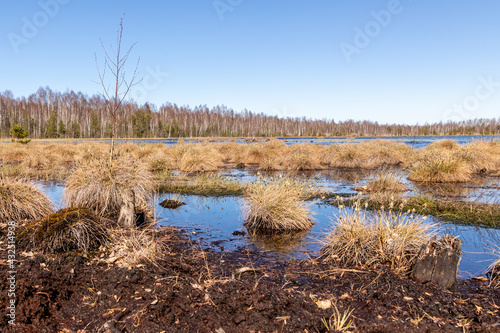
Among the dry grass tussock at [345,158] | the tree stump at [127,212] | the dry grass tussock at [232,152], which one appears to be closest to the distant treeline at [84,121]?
the dry grass tussock at [232,152]

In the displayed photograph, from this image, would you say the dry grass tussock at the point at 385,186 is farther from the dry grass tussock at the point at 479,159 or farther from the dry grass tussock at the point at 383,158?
the dry grass tussock at the point at 383,158

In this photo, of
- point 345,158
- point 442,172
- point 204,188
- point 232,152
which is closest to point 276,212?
point 204,188

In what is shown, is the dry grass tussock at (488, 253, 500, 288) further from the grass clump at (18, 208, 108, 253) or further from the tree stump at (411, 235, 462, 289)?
the grass clump at (18, 208, 108, 253)

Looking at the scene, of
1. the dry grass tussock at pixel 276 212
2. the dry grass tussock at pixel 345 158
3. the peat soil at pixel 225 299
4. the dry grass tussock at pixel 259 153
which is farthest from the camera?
the dry grass tussock at pixel 259 153

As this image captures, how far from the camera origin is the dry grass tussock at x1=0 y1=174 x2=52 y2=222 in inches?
248

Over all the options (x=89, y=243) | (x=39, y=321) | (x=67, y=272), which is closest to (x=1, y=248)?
(x=89, y=243)

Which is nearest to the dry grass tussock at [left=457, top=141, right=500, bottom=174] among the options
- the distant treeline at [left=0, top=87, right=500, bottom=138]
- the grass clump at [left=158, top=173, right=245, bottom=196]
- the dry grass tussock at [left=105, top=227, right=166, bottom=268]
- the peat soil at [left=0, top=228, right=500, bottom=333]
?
the grass clump at [left=158, top=173, right=245, bottom=196]

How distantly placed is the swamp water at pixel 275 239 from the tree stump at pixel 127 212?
1.11m

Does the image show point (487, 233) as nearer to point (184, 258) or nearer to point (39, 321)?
point (184, 258)

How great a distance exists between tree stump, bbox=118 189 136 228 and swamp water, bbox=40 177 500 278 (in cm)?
111

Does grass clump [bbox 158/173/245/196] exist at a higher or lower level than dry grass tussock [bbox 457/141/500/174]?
lower

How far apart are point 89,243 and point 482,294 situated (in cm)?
564

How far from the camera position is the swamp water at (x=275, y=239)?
5.71m

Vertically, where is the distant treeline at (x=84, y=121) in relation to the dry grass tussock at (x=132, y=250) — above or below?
above
